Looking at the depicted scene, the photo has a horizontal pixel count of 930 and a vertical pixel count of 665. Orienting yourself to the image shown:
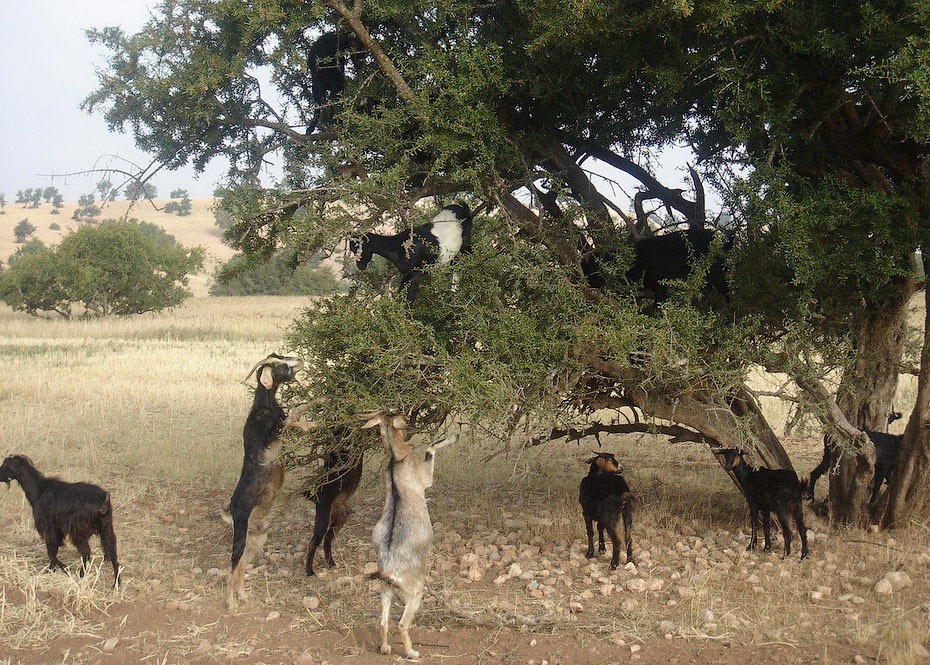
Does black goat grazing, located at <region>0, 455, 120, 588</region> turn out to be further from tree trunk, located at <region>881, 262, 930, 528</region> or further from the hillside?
the hillside

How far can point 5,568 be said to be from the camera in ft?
24.3

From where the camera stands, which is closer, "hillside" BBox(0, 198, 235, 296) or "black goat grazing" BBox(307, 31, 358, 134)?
"black goat grazing" BBox(307, 31, 358, 134)

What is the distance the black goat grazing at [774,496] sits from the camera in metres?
7.44

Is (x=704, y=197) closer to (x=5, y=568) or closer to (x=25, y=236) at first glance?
(x=5, y=568)

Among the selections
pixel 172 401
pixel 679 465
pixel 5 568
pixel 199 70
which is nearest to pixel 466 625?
pixel 5 568

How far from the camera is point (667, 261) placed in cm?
764

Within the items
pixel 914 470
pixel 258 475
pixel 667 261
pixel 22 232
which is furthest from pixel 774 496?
pixel 22 232

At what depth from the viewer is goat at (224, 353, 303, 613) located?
272 inches

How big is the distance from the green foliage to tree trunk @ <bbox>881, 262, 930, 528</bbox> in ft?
100

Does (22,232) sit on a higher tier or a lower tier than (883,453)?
higher

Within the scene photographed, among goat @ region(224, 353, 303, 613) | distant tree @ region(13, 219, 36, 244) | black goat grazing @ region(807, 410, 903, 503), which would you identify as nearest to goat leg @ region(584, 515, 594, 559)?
black goat grazing @ region(807, 410, 903, 503)

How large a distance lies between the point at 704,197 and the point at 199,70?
16.4 ft

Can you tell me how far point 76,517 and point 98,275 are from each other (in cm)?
2871

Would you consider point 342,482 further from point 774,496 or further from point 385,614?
point 774,496
